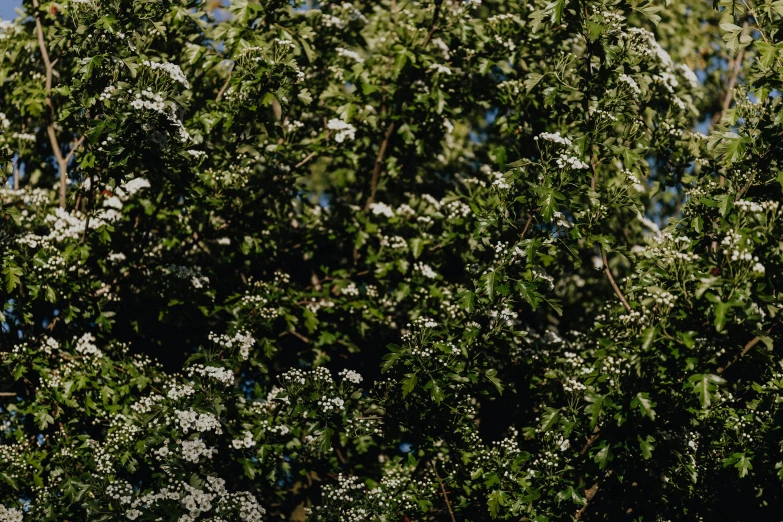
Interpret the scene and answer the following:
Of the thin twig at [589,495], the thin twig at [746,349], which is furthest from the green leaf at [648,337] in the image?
the thin twig at [589,495]

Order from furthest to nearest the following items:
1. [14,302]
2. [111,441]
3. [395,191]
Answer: [395,191] → [14,302] → [111,441]

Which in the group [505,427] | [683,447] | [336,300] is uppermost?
[336,300]

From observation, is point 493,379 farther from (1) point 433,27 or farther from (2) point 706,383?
(1) point 433,27

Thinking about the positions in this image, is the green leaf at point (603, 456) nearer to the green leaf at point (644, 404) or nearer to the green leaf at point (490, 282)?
the green leaf at point (644, 404)

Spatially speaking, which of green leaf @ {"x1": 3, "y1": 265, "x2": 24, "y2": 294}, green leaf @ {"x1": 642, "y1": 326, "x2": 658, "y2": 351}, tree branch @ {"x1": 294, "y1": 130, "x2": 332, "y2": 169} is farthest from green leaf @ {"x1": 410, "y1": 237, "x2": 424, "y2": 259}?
green leaf @ {"x1": 3, "y1": 265, "x2": 24, "y2": 294}

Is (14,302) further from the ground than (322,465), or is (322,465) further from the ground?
(14,302)

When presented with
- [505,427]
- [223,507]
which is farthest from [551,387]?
[223,507]

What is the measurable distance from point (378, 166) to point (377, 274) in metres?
1.44

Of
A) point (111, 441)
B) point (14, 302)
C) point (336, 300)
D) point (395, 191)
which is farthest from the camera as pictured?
point (395, 191)

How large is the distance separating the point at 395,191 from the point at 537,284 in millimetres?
4031

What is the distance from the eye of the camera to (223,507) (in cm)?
621

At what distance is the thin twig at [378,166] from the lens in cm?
874

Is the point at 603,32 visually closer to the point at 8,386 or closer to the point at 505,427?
the point at 505,427

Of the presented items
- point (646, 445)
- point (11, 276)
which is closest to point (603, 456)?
point (646, 445)
